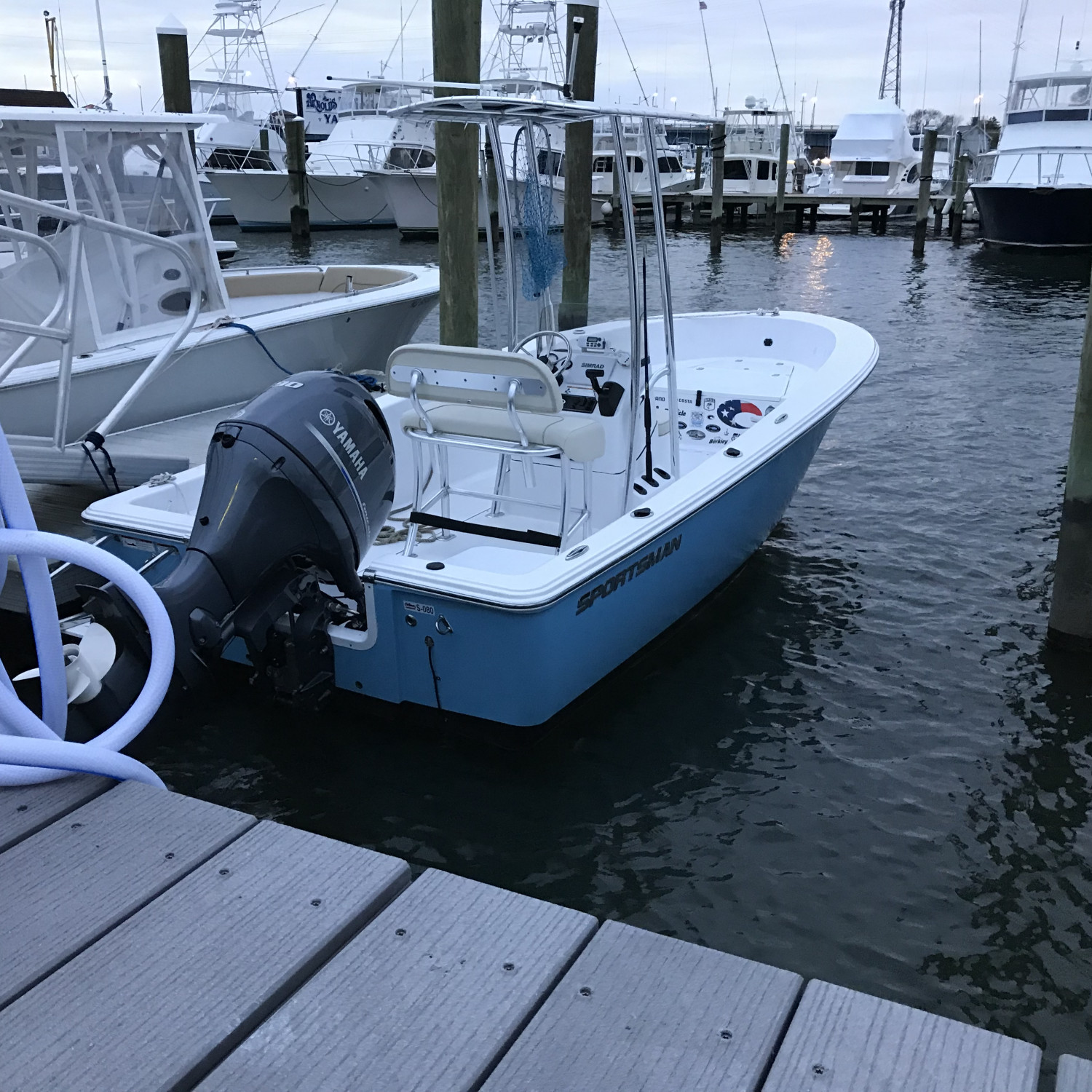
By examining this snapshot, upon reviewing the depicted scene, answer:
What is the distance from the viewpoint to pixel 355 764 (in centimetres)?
413

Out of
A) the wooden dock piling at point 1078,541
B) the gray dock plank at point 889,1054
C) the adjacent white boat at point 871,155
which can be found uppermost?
the adjacent white boat at point 871,155

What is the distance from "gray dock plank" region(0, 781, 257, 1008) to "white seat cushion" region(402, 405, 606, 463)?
2.71 m

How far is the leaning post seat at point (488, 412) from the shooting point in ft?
13.8

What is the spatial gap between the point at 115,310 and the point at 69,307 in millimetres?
1399

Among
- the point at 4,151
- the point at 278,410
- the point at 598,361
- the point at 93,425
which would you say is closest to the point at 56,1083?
the point at 278,410

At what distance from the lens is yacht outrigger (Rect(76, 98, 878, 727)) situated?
10.7 feet

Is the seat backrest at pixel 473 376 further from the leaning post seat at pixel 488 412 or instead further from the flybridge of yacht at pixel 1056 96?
the flybridge of yacht at pixel 1056 96

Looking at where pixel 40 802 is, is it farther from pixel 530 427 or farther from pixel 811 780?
pixel 811 780

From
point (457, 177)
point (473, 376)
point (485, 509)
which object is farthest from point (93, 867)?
point (457, 177)

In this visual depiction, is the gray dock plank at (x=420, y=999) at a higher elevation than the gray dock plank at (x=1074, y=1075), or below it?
higher

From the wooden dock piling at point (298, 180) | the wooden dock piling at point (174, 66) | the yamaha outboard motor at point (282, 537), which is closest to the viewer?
the yamaha outboard motor at point (282, 537)

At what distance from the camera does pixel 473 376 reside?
14.0 feet

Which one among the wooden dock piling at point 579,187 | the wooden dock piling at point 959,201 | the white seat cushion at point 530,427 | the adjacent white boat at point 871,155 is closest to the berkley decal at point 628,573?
the white seat cushion at point 530,427

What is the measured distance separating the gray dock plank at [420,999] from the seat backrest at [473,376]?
2812 millimetres
